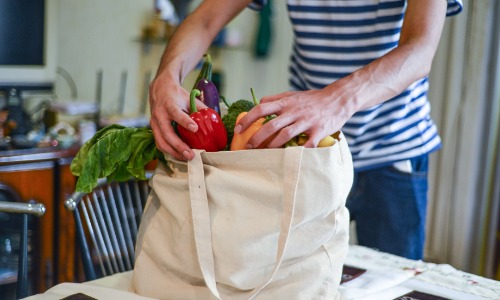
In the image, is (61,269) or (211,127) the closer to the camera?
(211,127)

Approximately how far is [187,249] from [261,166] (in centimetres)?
16

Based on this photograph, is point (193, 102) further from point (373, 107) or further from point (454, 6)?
point (454, 6)

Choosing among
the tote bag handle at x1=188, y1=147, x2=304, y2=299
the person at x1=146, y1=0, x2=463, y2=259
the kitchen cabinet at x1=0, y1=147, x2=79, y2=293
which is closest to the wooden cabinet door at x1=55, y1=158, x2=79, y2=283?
the kitchen cabinet at x1=0, y1=147, x2=79, y2=293

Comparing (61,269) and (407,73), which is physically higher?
(407,73)

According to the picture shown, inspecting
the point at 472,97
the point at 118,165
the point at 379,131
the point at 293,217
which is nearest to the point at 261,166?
the point at 293,217

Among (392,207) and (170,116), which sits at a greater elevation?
(170,116)

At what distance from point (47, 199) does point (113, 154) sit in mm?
1447

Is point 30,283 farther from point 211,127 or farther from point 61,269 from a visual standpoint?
point 211,127

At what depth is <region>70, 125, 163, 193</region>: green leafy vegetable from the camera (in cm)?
94

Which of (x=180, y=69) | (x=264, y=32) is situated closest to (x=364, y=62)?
(x=180, y=69)

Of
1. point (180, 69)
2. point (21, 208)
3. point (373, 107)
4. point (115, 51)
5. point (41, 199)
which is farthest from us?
point (115, 51)

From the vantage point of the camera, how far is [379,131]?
138cm

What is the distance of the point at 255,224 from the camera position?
2.61 ft

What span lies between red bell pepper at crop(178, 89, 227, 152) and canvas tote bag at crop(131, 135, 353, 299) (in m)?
0.04
